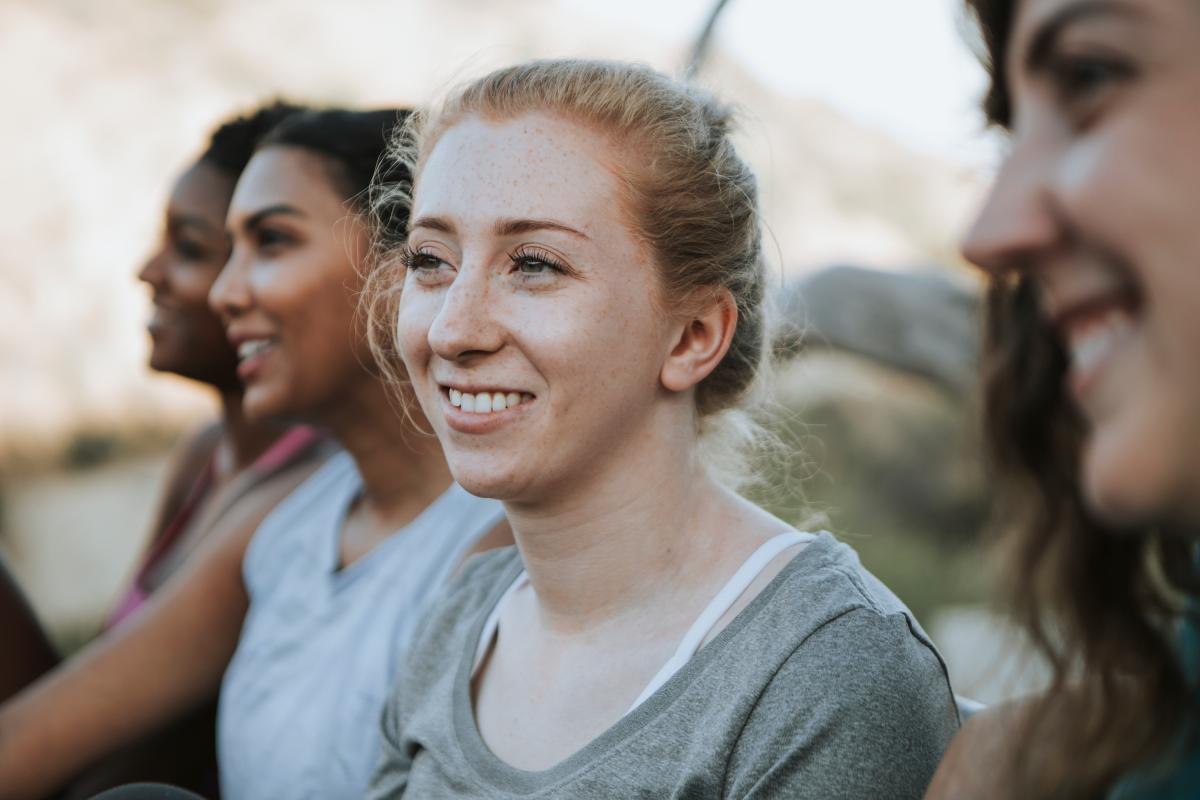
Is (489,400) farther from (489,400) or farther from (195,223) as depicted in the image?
(195,223)

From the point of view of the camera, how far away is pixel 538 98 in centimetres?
187

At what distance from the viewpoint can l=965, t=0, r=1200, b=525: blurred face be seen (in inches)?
36.6

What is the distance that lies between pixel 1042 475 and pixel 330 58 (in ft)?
62.5

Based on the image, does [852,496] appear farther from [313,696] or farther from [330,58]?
[330,58]

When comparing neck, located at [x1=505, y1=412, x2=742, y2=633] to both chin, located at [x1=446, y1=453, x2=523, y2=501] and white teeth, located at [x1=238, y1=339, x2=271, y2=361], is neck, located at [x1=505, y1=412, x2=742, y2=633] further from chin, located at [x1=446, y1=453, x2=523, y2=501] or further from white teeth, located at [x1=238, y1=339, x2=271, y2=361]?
white teeth, located at [x1=238, y1=339, x2=271, y2=361]

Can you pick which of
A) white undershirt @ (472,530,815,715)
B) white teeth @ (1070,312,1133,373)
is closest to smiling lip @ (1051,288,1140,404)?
white teeth @ (1070,312,1133,373)

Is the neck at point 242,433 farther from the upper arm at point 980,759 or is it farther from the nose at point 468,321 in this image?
the upper arm at point 980,759

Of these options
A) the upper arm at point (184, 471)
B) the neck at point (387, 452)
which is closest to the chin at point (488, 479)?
the neck at point (387, 452)

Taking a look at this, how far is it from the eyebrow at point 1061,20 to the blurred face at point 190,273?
2.60 meters

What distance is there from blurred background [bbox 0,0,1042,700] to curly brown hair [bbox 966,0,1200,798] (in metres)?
0.04

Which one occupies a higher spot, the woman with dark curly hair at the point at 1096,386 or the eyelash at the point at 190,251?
the woman with dark curly hair at the point at 1096,386

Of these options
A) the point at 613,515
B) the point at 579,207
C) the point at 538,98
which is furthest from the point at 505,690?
the point at 538,98

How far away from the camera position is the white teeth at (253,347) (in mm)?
2670

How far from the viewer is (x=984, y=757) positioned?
51.0 inches
